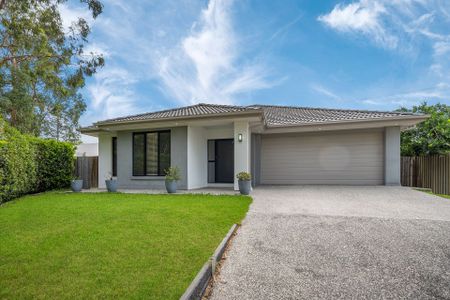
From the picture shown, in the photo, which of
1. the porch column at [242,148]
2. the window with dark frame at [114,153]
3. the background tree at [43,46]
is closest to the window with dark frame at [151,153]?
the window with dark frame at [114,153]

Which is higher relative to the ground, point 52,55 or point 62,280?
point 52,55

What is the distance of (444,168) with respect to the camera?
1132cm

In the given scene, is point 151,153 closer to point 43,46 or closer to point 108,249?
point 43,46

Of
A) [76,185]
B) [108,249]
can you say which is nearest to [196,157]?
[76,185]

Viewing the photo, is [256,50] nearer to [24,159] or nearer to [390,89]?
[390,89]

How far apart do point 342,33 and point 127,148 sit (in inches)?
453

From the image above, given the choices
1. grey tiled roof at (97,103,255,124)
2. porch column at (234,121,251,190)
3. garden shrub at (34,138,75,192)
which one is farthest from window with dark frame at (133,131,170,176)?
garden shrub at (34,138,75,192)

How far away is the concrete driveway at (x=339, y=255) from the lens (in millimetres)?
2873

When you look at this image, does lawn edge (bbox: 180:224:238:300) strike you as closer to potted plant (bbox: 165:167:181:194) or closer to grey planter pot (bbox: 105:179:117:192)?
potted plant (bbox: 165:167:181:194)

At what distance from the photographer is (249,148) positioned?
10.3m

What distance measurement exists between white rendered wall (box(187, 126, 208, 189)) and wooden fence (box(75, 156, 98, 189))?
242 inches

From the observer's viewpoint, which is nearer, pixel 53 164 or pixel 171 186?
pixel 171 186

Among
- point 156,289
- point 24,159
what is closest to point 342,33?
point 156,289

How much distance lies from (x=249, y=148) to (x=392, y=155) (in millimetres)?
6335
